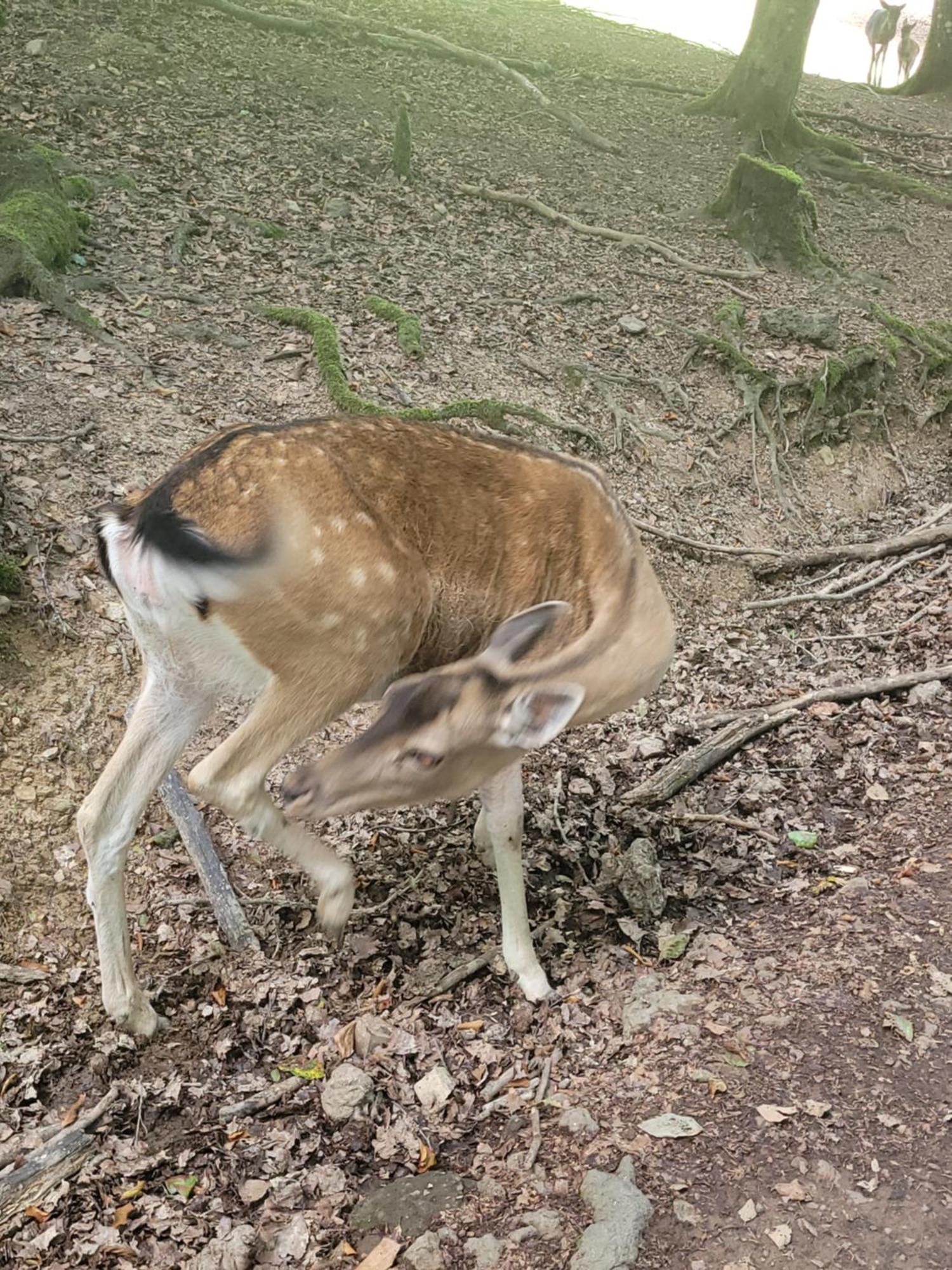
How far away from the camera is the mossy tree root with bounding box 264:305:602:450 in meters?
7.30

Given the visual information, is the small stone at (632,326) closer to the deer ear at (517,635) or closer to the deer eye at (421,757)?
the deer ear at (517,635)

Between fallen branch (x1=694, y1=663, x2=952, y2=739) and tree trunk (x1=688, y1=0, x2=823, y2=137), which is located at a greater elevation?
tree trunk (x1=688, y1=0, x2=823, y2=137)

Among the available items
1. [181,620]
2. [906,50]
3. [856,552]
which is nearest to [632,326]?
[856,552]

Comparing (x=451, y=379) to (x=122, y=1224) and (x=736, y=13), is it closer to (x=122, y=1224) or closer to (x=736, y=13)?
(x=122, y=1224)

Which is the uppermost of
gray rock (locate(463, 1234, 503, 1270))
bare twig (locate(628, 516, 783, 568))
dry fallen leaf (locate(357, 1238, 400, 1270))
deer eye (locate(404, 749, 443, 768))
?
deer eye (locate(404, 749, 443, 768))

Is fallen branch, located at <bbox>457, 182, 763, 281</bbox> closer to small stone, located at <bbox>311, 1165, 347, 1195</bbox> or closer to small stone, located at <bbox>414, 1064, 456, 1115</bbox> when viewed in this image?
small stone, located at <bbox>414, 1064, 456, 1115</bbox>

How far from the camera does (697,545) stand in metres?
7.26

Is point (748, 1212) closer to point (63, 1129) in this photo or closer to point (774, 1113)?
point (774, 1113)

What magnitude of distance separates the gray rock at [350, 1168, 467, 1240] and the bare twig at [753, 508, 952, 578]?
16.0ft

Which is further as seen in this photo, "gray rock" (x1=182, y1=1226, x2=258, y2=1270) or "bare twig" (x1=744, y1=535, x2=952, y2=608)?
"bare twig" (x1=744, y1=535, x2=952, y2=608)

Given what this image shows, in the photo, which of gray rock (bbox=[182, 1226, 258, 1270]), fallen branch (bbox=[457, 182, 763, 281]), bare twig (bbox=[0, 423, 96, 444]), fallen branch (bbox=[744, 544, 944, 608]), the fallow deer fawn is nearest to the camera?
gray rock (bbox=[182, 1226, 258, 1270])

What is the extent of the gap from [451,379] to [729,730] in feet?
12.1

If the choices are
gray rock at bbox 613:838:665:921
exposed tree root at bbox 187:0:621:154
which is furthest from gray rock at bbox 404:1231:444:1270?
exposed tree root at bbox 187:0:621:154

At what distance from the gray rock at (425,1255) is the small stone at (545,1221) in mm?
244
